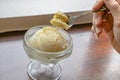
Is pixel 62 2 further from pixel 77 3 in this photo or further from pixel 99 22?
pixel 99 22

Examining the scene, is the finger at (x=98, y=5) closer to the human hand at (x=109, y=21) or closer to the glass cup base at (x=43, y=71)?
the human hand at (x=109, y=21)

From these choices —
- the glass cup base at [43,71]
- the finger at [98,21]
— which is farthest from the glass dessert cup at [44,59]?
the finger at [98,21]

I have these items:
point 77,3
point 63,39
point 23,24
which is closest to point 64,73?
point 63,39

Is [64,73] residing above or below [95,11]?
below

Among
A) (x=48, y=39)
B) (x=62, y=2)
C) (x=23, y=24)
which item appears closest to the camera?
(x=48, y=39)

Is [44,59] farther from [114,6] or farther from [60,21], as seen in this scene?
[114,6]

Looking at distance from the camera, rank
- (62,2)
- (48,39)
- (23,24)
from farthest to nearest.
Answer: (62,2)
(23,24)
(48,39)

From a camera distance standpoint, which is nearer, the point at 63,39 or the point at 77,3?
the point at 63,39
